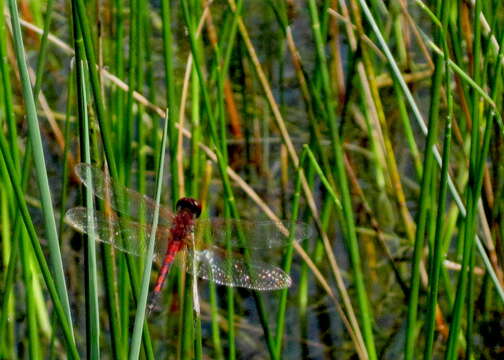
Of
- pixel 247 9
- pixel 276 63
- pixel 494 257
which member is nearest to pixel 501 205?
pixel 494 257

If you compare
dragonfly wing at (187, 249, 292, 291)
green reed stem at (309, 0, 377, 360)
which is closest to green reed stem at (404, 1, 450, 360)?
green reed stem at (309, 0, 377, 360)

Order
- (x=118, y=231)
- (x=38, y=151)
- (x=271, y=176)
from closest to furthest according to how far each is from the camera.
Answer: (x=38, y=151), (x=118, y=231), (x=271, y=176)

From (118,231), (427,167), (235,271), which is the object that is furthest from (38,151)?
(235,271)

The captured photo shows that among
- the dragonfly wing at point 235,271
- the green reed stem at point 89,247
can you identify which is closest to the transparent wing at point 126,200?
the dragonfly wing at point 235,271

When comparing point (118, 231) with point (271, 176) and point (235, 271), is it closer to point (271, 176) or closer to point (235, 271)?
point (235, 271)

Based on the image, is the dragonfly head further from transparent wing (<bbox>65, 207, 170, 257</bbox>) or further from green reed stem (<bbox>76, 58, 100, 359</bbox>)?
green reed stem (<bbox>76, 58, 100, 359</bbox>)

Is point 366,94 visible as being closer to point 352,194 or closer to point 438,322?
point 438,322
